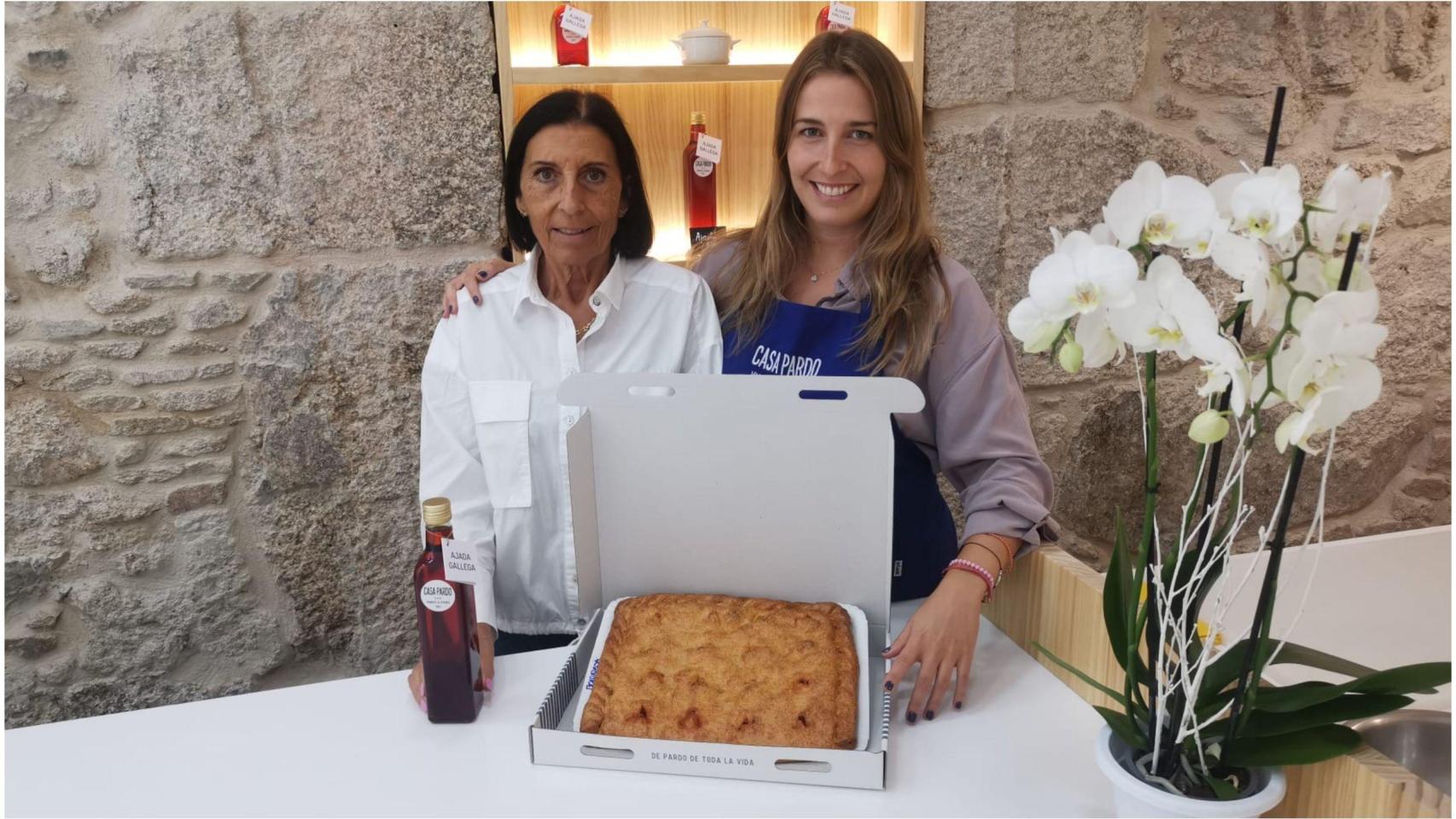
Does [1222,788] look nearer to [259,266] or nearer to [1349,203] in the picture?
[1349,203]

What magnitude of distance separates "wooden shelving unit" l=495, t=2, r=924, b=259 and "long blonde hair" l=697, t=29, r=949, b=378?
23.6 inches

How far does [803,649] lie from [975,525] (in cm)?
33

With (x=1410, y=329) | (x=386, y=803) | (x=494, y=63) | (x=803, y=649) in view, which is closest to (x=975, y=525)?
(x=803, y=649)

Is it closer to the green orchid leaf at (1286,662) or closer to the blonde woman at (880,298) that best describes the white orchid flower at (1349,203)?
the green orchid leaf at (1286,662)

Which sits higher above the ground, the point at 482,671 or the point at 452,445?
the point at 452,445


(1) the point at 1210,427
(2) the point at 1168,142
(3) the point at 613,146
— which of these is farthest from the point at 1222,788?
(2) the point at 1168,142

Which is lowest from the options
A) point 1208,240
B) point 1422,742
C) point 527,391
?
point 1422,742

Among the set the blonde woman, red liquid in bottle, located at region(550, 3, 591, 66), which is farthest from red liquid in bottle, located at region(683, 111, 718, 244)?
the blonde woman

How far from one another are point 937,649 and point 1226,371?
50 centimetres

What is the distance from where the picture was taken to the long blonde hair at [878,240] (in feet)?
4.77

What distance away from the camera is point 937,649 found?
1.10m

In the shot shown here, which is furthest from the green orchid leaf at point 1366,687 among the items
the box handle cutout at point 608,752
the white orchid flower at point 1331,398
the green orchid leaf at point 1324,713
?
the box handle cutout at point 608,752

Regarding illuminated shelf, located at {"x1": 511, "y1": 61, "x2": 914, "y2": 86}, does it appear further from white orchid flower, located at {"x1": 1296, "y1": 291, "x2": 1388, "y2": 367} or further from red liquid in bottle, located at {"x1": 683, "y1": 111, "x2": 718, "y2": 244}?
white orchid flower, located at {"x1": 1296, "y1": 291, "x2": 1388, "y2": 367}

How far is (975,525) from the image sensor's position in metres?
1.28
